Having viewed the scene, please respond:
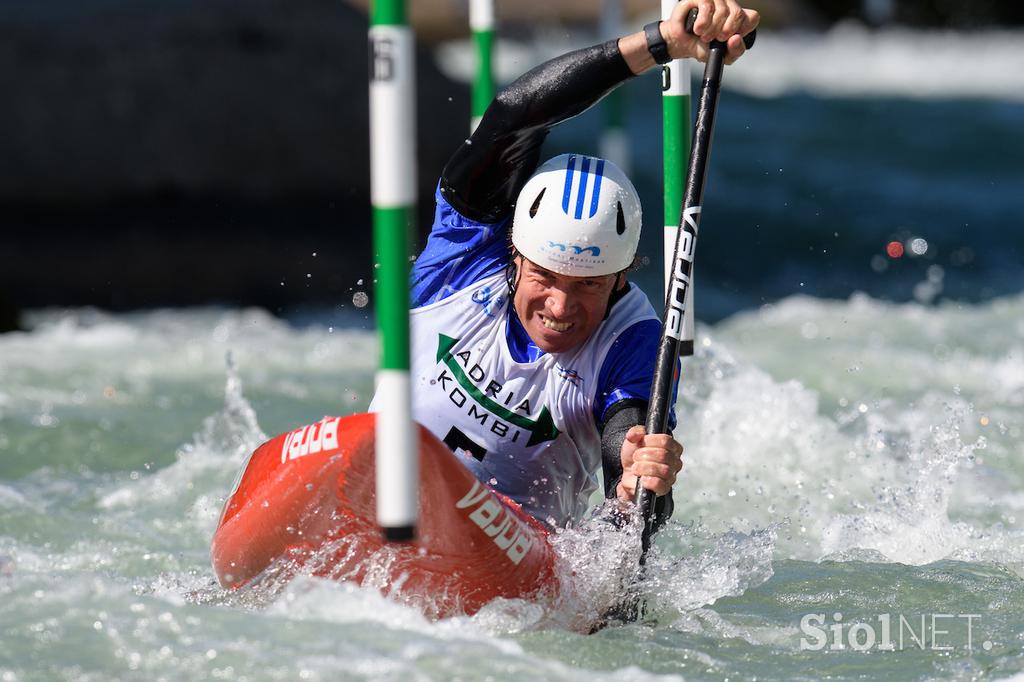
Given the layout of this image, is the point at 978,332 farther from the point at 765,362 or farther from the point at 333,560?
the point at 333,560

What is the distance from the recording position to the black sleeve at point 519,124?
4.18m

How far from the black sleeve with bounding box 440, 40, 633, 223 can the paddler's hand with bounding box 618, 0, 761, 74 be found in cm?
5

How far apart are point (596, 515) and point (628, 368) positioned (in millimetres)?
404

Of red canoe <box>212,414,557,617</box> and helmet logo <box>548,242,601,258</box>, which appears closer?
red canoe <box>212,414,557,617</box>

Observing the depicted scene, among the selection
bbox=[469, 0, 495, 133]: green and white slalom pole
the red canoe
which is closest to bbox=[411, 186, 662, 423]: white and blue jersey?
the red canoe

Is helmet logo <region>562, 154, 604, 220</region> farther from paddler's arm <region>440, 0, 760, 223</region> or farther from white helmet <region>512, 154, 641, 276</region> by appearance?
paddler's arm <region>440, 0, 760, 223</region>

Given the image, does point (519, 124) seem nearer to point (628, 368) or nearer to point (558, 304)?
point (558, 304)

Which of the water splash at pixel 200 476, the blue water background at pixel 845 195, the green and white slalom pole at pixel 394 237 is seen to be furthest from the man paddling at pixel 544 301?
the blue water background at pixel 845 195

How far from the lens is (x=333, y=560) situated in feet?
12.4

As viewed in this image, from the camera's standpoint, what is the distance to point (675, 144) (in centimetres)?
510

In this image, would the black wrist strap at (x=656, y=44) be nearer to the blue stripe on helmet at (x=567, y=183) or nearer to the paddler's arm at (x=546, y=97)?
the paddler's arm at (x=546, y=97)

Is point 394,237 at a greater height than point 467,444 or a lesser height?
greater

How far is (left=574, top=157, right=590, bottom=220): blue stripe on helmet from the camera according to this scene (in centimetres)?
392

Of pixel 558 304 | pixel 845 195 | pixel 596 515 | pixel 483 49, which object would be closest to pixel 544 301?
pixel 558 304
